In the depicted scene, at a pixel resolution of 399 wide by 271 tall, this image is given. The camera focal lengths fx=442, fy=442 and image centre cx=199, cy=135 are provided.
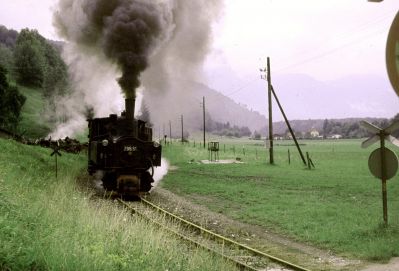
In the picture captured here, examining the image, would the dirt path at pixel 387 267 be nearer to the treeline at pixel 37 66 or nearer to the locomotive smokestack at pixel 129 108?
the locomotive smokestack at pixel 129 108

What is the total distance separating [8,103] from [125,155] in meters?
35.1

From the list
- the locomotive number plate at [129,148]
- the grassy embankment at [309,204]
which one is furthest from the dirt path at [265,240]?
the locomotive number plate at [129,148]

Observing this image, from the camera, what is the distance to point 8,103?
148 ft

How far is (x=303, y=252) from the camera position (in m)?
8.80

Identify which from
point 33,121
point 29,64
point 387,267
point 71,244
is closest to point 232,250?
point 387,267

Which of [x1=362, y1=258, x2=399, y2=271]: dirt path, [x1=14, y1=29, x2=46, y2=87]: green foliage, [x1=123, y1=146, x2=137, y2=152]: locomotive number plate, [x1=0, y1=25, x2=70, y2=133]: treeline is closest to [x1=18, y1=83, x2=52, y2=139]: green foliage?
[x1=0, y1=25, x2=70, y2=133]: treeline

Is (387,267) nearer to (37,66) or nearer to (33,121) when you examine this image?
(33,121)

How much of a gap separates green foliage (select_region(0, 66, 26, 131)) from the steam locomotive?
97.4 feet

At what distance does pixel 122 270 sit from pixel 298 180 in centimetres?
1705

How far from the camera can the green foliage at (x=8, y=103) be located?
41.3 m

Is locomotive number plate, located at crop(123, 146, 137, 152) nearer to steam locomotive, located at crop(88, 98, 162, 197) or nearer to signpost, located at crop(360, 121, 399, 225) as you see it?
steam locomotive, located at crop(88, 98, 162, 197)

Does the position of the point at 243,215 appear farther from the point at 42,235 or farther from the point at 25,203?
the point at 42,235

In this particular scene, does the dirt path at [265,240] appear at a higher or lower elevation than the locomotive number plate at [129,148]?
lower

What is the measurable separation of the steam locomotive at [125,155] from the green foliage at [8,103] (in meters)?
29.7
